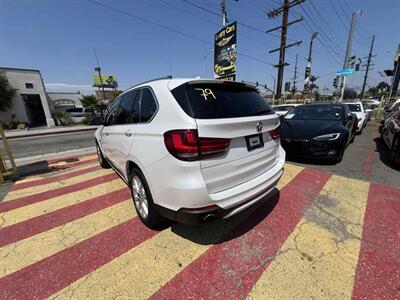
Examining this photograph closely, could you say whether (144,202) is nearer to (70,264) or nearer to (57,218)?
(70,264)

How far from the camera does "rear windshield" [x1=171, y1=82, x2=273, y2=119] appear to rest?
1.86m

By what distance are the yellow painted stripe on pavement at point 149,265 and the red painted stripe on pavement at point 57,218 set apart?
1286 millimetres

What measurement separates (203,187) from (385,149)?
24.9 ft

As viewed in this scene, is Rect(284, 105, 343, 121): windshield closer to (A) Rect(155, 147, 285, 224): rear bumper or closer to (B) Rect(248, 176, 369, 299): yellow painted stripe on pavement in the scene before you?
(B) Rect(248, 176, 369, 299): yellow painted stripe on pavement

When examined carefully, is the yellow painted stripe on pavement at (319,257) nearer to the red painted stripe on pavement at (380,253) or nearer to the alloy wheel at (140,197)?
the red painted stripe on pavement at (380,253)

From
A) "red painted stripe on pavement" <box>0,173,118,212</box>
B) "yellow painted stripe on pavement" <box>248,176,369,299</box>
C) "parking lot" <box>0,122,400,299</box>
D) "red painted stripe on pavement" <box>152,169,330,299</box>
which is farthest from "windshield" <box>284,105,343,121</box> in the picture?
"red painted stripe on pavement" <box>0,173,118,212</box>

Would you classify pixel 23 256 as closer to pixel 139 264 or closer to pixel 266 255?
pixel 139 264

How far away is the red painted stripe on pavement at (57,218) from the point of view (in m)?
2.54

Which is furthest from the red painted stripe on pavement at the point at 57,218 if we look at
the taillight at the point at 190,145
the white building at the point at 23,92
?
the white building at the point at 23,92

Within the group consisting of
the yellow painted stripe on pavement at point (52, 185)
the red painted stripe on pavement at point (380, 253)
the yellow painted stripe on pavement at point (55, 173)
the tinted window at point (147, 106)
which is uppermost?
the tinted window at point (147, 106)

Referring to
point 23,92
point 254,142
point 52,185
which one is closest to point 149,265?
point 254,142

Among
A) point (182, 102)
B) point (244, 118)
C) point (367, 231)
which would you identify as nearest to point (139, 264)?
point (182, 102)

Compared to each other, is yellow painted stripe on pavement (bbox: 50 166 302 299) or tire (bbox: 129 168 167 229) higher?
tire (bbox: 129 168 167 229)

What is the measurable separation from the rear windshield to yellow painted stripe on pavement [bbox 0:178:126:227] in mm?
2684
